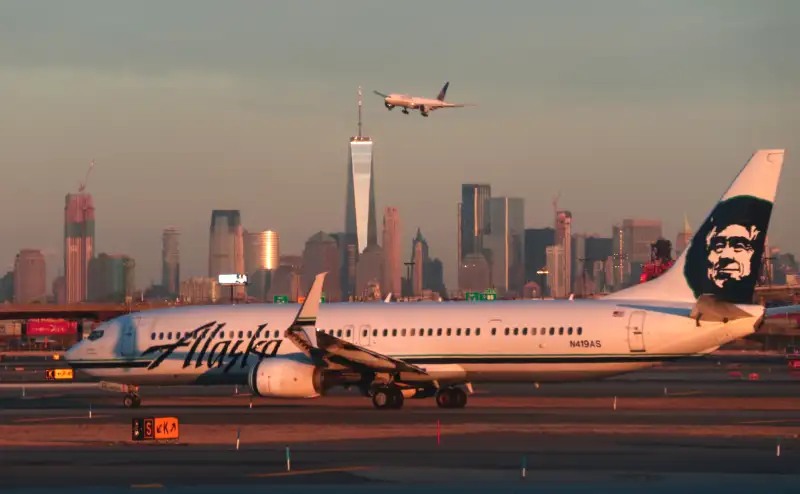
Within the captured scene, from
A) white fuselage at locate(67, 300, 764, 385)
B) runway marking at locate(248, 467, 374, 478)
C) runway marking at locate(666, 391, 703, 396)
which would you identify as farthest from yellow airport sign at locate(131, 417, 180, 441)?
runway marking at locate(666, 391, 703, 396)

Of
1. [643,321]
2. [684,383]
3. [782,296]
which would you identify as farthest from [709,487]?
[782,296]

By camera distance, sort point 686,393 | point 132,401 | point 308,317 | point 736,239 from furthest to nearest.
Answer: point 686,393 < point 132,401 < point 308,317 < point 736,239

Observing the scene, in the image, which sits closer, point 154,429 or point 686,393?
point 154,429

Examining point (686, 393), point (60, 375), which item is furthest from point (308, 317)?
point (60, 375)

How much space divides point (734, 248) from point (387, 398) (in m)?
11.5

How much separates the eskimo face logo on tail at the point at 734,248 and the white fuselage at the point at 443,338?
1.08 metres

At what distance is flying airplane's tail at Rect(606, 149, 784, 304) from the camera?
37.2 m

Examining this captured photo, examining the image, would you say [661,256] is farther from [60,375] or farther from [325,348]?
[325,348]

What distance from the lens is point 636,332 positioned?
3775cm

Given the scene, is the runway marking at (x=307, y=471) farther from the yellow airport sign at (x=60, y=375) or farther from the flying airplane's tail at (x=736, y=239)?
the yellow airport sign at (x=60, y=375)

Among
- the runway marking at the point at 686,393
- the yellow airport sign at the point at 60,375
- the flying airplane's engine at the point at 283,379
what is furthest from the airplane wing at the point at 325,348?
the yellow airport sign at the point at 60,375

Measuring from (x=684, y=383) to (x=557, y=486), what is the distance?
32.4 m

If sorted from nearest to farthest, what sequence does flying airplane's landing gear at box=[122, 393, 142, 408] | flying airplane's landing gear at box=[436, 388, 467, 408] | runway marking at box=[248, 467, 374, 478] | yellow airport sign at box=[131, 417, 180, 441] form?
runway marking at box=[248, 467, 374, 478]
yellow airport sign at box=[131, 417, 180, 441]
flying airplane's landing gear at box=[436, 388, 467, 408]
flying airplane's landing gear at box=[122, 393, 142, 408]

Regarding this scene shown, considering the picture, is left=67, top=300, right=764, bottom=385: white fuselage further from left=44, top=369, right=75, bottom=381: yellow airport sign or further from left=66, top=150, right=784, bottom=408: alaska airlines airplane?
left=44, top=369, right=75, bottom=381: yellow airport sign
